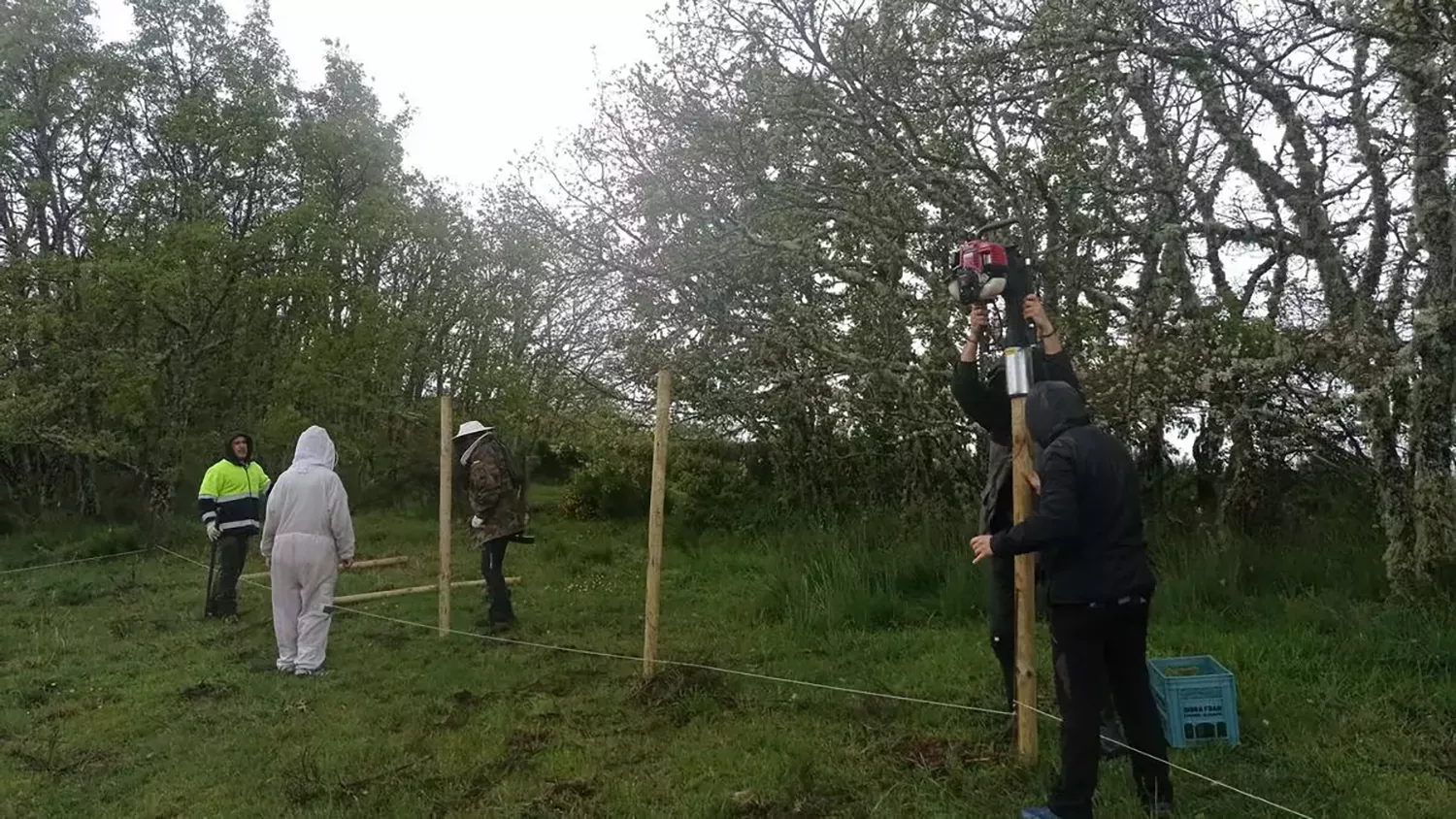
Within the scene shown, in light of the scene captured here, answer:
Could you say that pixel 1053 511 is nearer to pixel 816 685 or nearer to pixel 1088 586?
pixel 1088 586

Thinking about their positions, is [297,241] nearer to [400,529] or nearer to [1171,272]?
Result: [400,529]

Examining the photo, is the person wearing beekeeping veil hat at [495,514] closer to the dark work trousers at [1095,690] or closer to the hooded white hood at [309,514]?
the hooded white hood at [309,514]

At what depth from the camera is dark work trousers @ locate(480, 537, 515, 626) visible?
749 centimetres

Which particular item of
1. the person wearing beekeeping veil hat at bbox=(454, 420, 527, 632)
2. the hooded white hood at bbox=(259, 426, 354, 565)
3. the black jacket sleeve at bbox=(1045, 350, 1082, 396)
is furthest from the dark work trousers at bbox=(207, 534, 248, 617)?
the black jacket sleeve at bbox=(1045, 350, 1082, 396)

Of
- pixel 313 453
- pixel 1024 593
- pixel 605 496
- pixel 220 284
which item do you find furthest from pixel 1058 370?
pixel 220 284

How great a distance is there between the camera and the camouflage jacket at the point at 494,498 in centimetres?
747

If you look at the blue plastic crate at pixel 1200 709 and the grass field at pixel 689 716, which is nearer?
the grass field at pixel 689 716

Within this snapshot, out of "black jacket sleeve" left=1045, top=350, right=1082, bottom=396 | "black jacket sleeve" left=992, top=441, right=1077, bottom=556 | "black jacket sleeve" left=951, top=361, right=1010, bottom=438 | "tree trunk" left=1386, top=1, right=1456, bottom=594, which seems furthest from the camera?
"tree trunk" left=1386, top=1, right=1456, bottom=594

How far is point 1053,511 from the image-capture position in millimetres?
3314

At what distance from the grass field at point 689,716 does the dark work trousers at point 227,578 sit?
1.22 ft

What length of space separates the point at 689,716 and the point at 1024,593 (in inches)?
79.0

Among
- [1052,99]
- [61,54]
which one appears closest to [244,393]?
[61,54]

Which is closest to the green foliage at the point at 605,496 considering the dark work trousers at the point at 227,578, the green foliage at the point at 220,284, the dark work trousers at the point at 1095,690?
the green foliage at the point at 220,284

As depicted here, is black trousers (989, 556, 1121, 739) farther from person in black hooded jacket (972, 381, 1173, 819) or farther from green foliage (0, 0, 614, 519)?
green foliage (0, 0, 614, 519)
